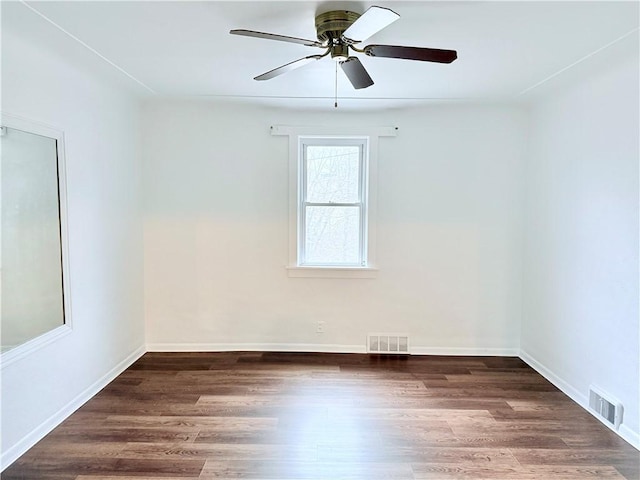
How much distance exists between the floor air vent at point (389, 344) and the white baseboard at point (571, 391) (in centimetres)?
113

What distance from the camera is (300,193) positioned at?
368cm

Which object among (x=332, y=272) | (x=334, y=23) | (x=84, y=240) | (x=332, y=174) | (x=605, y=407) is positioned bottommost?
(x=605, y=407)

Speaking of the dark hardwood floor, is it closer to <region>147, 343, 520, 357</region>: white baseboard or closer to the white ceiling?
<region>147, 343, 520, 357</region>: white baseboard

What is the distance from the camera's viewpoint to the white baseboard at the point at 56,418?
6.78ft

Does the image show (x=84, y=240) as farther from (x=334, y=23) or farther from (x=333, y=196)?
(x=334, y=23)

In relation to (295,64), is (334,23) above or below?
above

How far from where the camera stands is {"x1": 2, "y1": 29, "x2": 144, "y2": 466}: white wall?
213 cm

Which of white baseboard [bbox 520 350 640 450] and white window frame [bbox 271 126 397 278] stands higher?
white window frame [bbox 271 126 397 278]

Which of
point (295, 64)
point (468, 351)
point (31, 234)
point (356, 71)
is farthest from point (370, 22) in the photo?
point (468, 351)

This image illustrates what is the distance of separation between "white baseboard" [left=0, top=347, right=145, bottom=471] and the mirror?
537mm

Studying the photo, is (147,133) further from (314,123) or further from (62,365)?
(62,365)

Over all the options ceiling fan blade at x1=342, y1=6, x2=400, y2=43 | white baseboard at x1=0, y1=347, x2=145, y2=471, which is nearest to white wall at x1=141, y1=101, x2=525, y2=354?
white baseboard at x1=0, y1=347, x2=145, y2=471

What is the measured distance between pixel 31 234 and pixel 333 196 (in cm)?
245

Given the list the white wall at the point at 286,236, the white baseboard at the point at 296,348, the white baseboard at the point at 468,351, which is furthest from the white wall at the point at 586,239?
the white baseboard at the point at 296,348
